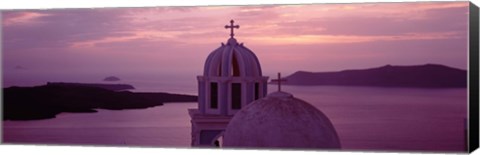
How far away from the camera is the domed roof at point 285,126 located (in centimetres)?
1032

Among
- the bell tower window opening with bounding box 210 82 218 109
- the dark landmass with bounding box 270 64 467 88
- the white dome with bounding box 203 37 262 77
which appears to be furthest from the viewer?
the bell tower window opening with bounding box 210 82 218 109

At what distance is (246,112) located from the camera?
10.6 metres

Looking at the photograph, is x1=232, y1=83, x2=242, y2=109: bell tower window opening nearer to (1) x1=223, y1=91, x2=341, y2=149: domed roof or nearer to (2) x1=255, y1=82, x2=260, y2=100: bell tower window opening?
(2) x1=255, y1=82, x2=260, y2=100: bell tower window opening

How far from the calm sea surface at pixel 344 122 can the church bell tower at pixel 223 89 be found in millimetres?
114

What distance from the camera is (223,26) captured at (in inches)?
417

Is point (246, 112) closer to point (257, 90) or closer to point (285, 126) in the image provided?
point (257, 90)

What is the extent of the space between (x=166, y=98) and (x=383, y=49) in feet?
7.96

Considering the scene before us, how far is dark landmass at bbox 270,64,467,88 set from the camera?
32.3ft

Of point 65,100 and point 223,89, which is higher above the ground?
point 223,89

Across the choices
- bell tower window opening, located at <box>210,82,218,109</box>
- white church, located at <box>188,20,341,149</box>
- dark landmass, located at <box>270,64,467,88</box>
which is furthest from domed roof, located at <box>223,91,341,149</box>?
bell tower window opening, located at <box>210,82,218,109</box>

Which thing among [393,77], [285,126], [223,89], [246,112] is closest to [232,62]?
[223,89]

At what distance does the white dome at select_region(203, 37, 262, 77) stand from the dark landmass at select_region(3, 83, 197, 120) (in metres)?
0.61

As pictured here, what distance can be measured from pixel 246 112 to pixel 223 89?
47cm

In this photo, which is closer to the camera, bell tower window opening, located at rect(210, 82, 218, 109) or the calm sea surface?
the calm sea surface
